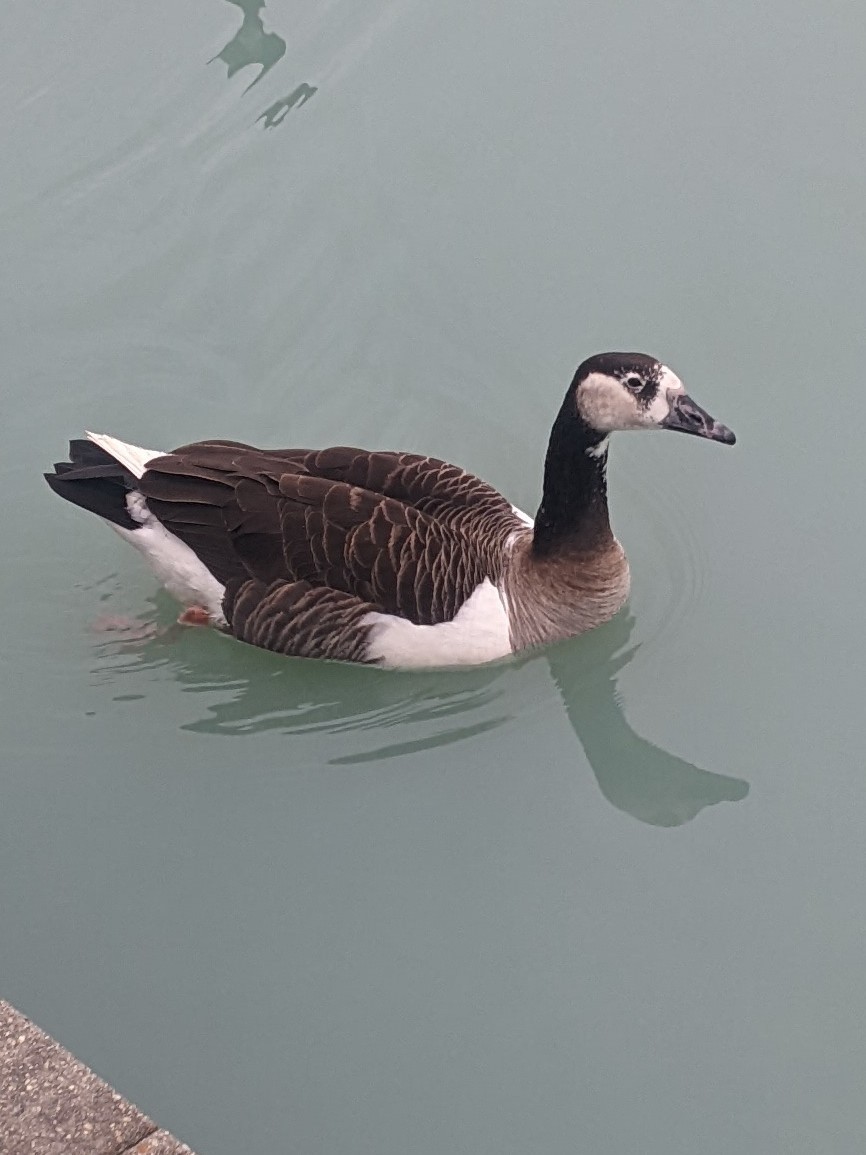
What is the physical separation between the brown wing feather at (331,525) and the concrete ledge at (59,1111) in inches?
82.0


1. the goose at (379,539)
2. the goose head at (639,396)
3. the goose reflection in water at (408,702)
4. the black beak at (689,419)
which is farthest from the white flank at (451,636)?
the black beak at (689,419)

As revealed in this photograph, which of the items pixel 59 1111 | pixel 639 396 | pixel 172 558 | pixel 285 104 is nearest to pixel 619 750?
pixel 639 396

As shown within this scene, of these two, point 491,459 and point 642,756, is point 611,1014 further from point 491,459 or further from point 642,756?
point 491,459

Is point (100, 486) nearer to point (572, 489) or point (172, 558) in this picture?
point (172, 558)

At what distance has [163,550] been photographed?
532 cm

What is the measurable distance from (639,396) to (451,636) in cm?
106

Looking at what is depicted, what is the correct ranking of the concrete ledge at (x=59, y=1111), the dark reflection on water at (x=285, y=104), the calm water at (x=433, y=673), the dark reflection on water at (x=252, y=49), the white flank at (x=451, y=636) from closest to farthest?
the concrete ledge at (x=59, y=1111), the calm water at (x=433, y=673), the white flank at (x=451, y=636), the dark reflection on water at (x=285, y=104), the dark reflection on water at (x=252, y=49)

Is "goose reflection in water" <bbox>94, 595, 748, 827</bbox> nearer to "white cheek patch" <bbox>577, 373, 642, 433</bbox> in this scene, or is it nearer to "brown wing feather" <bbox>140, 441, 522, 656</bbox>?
"brown wing feather" <bbox>140, 441, 522, 656</bbox>

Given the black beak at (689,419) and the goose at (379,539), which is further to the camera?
the goose at (379,539)

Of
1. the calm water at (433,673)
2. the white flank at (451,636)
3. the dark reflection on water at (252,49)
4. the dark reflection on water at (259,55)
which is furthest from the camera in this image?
the dark reflection on water at (252,49)

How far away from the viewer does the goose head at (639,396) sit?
4812 mm

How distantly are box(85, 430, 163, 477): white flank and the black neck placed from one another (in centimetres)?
146

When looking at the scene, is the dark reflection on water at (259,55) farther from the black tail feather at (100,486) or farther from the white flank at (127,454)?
the black tail feather at (100,486)

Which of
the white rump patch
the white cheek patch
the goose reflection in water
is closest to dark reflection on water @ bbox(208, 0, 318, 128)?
the white rump patch
